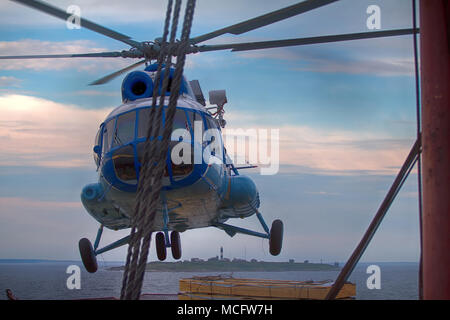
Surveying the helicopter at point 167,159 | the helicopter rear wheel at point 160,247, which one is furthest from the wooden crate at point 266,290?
the helicopter at point 167,159

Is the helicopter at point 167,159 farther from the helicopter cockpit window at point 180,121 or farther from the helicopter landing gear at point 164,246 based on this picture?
the helicopter landing gear at point 164,246

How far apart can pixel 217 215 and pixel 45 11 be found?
5992 mm

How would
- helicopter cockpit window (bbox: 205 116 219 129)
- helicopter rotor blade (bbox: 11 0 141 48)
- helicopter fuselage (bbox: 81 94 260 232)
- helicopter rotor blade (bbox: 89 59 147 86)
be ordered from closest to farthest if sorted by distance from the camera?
helicopter rotor blade (bbox: 11 0 141 48) < helicopter fuselage (bbox: 81 94 260 232) < helicopter cockpit window (bbox: 205 116 219 129) < helicopter rotor blade (bbox: 89 59 147 86)

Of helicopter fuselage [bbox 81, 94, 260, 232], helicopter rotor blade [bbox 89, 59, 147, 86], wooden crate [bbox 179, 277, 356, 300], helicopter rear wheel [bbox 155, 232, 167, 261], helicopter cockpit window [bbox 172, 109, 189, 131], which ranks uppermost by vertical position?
helicopter rotor blade [bbox 89, 59, 147, 86]

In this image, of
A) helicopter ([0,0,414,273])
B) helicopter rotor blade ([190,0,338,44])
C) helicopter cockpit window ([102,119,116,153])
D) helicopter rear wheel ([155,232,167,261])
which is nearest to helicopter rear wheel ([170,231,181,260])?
helicopter rear wheel ([155,232,167,261])

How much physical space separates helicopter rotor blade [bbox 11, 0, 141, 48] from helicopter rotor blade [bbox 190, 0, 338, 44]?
205cm

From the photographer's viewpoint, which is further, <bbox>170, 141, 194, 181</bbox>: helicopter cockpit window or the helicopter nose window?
<bbox>170, 141, 194, 181</bbox>: helicopter cockpit window

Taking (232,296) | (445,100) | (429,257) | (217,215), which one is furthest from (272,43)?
(232,296)

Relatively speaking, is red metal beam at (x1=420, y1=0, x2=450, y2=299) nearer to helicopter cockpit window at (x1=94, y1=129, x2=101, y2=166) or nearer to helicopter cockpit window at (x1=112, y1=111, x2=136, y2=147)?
helicopter cockpit window at (x1=112, y1=111, x2=136, y2=147)

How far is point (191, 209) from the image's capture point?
9.22m

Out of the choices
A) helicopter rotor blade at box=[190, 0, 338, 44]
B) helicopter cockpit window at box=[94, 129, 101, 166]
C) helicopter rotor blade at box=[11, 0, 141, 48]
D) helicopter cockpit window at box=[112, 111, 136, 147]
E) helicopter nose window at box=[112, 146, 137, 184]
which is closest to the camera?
helicopter rotor blade at box=[190, 0, 338, 44]

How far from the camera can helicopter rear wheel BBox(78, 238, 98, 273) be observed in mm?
11383

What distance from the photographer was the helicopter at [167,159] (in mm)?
7805

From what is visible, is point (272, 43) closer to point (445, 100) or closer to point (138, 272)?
point (445, 100)
